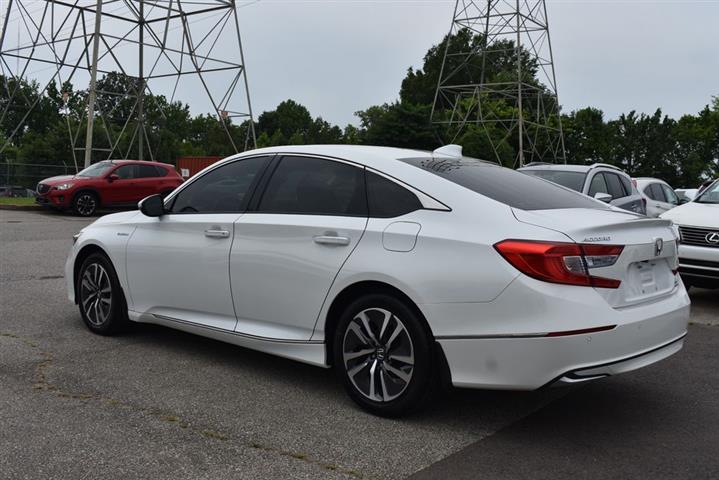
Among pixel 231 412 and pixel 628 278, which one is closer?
pixel 628 278

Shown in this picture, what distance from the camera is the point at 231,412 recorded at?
4234 mm

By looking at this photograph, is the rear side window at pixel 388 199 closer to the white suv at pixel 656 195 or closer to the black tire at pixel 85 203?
the white suv at pixel 656 195

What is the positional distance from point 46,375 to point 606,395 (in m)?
3.63

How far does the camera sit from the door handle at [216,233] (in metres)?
4.97

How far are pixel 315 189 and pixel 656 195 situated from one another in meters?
12.1

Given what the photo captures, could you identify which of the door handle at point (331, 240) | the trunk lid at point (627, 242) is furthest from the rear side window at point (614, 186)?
the door handle at point (331, 240)

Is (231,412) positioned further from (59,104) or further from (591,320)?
(59,104)

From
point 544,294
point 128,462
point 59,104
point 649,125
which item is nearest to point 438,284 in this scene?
point 544,294

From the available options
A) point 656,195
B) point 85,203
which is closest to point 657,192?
point 656,195

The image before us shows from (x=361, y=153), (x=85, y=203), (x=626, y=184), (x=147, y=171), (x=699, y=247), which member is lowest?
(x=85, y=203)

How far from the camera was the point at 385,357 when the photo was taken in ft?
13.5

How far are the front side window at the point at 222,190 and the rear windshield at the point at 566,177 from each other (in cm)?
648

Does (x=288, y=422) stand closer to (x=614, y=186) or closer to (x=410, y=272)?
(x=410, y=272)

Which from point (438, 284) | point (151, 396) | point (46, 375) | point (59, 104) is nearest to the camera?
point (438, 284)
